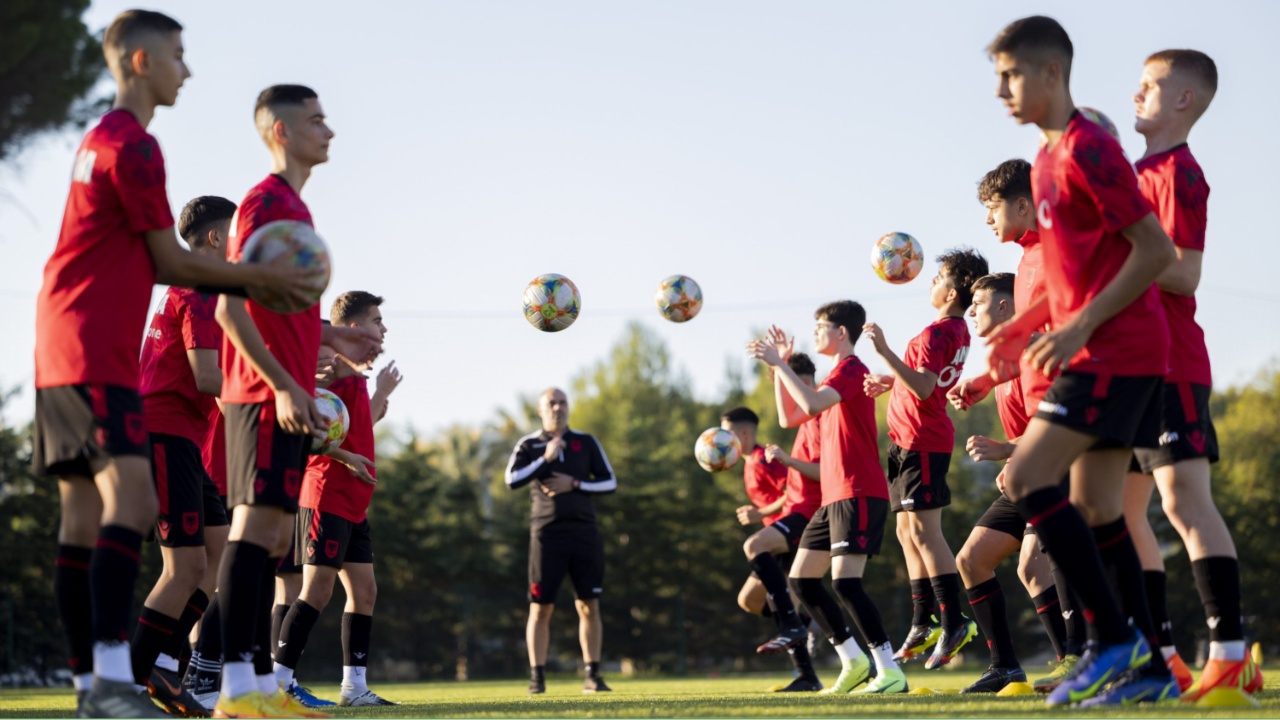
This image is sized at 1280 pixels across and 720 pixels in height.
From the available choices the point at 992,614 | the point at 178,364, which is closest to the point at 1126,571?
the point at 992,614

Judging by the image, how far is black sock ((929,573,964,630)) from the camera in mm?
8367

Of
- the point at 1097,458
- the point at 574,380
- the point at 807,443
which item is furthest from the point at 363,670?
the point at 574,380

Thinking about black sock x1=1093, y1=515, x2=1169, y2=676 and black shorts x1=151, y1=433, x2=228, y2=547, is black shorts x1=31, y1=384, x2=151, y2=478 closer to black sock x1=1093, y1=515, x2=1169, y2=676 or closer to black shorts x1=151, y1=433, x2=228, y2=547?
black shorts x1=151, y1=433, x2=228, y2=547

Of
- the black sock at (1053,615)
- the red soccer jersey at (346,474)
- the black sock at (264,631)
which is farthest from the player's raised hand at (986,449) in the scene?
the black sock at (264,631)

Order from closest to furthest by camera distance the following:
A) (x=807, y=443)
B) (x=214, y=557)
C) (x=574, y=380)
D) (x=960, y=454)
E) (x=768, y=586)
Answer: (x=214, y=557)
(x=768, y=586)
(x=807, y=443)
(x=960, y=454)
(x=574, y=380)

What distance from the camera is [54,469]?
4.63m

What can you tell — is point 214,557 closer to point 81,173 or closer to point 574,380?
point 81,173

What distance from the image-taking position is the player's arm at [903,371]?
7.65 m

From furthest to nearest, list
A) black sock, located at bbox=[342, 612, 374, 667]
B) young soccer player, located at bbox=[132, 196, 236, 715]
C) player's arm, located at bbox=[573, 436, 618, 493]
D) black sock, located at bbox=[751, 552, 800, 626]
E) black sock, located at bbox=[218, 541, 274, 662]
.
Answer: player's arm, located at bbox=[573, 436, 618, 493] < black sock, located at bbox=[751, 552, 800, 626] < black sock, located at bbox=[342, 612, 374, 667] < young soccer player, located at bbox=[132, 196, 236, 715] < black sock, located at bbox=[218, 541, 274, 662]

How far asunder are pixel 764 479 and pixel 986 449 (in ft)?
16.0

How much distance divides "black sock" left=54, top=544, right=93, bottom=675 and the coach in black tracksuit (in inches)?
289

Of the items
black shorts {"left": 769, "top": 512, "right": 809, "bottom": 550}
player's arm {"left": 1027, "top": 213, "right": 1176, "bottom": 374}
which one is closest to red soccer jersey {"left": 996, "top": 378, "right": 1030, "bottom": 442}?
black shorts {"left": 769, "top": 512, "right": 809, "bottom": 550}

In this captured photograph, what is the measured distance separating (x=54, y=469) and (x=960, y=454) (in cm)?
3183

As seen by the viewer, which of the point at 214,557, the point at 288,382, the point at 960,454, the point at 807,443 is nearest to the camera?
the point at 288,382
